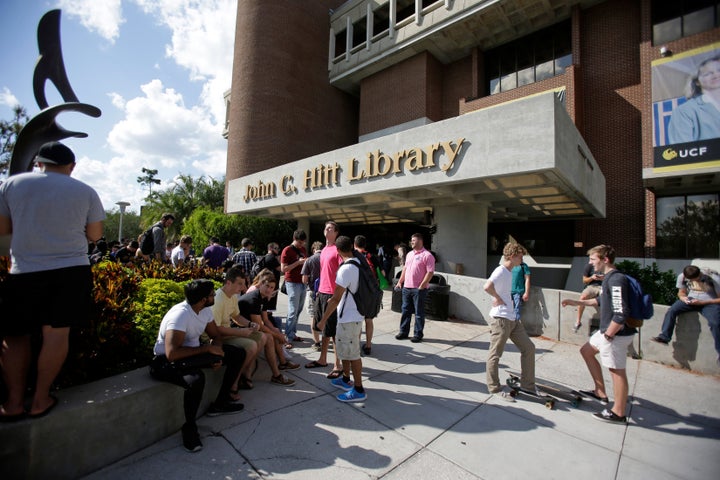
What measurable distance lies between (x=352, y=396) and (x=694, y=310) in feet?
17.1

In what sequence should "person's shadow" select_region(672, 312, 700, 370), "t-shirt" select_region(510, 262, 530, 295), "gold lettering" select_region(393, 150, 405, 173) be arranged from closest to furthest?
"person's shadow" select_region(672, 312, 700, 370) < "t-shirt" select_region(510, 262, 530, 295) < "gold lettering" select_region(393, 150, 405, 173)

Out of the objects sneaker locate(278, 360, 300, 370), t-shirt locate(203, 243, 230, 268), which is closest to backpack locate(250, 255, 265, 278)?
t-shirt locate(203, 243, 230, 268)

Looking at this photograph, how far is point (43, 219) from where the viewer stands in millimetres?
2240

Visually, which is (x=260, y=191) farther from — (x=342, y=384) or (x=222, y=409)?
(x=222, y=409)

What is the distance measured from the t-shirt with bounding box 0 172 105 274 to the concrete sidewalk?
158 centimetres

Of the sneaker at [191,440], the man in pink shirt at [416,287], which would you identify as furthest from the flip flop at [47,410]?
the man in pink shirt at [416,287]

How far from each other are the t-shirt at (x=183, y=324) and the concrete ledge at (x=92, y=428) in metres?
0.33

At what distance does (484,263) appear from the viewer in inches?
384

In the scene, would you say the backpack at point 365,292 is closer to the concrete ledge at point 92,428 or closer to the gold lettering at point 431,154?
the concrete ledge at point 92,428

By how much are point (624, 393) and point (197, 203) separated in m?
28.9

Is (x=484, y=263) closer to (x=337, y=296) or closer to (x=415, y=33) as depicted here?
(x=337, y=296)

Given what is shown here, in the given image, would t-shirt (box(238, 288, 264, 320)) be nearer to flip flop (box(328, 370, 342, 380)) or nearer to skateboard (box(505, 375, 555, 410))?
flip flop (box(328, 370, 342, 380))

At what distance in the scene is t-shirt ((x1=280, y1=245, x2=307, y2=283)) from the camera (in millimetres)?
5480

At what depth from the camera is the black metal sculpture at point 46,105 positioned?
429 cm
